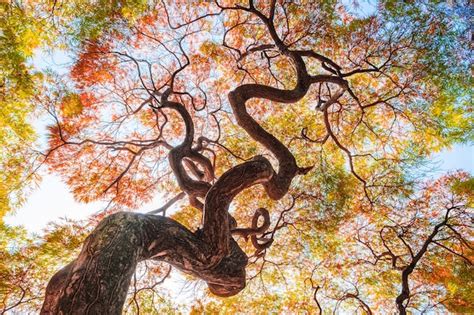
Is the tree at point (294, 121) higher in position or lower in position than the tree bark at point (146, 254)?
higher

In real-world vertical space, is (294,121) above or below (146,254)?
above

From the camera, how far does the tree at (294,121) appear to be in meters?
3.55

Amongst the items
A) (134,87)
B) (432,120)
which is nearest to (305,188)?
(432,120)

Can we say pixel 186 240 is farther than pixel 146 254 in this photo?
Yes

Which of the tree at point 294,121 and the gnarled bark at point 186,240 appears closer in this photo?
the gnarled bark at point 186,240

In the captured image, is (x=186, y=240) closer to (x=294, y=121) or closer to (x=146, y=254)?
(x=146, y=254)

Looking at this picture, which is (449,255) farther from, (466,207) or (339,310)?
(339,310)

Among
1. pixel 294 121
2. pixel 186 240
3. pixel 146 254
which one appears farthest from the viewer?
pixel 294 121

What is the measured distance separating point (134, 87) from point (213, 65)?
126 cm

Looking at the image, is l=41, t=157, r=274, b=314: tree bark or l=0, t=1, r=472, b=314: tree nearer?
l=41, t=157, r=274, b=314: tree bark

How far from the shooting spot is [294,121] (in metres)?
5.26

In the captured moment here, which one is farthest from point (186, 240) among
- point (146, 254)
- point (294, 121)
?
point (294, 121)

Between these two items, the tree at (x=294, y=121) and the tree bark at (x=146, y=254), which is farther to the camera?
the tree at (x=294, y=121)

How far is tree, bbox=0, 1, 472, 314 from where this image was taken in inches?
140
